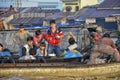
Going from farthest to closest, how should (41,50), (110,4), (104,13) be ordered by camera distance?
(110,4), (104,13), (41,50)

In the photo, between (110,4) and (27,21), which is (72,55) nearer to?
(27,21)

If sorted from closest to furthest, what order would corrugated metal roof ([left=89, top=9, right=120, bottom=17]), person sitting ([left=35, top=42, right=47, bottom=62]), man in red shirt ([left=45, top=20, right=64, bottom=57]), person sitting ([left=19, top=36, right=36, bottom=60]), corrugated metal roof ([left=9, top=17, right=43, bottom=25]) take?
person sitting ([left=35, top=42, right=47, bottom=62]) → person sitting ([left=19, top=36, right=36, bottom=60]) → man in red shirt ([left=45, top=20, right=64, bottom=57]) → corrugated metal roof ([left=89, top=9, right=120, bottom=17]) → corrugated metal roof ([left=9, top=17, right=43, bottom=25])

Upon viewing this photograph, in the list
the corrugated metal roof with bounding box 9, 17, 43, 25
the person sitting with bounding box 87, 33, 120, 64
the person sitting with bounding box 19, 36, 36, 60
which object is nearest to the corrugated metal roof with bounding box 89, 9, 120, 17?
the corrugated metal roof with bounding box 9, 17, 43, 25

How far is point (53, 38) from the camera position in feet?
43.9

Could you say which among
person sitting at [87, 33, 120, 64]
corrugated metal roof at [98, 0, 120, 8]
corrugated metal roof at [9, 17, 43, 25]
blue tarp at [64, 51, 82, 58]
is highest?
person sitting at [87, 33, 120, 64]

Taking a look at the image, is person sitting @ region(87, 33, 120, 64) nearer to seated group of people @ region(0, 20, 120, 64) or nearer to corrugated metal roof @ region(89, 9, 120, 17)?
seated group of people @ region(0, 20, 120, 64)

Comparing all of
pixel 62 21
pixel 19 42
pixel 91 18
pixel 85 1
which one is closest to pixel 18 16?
pixel 62 21

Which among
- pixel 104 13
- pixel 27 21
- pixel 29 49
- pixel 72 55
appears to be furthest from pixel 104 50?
pixel 27 21

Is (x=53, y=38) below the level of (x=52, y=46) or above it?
above

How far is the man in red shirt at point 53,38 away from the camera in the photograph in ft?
43.7

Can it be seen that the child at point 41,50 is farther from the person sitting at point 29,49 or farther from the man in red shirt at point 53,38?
the man in red shirt at point 53,38

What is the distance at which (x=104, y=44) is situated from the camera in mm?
12188

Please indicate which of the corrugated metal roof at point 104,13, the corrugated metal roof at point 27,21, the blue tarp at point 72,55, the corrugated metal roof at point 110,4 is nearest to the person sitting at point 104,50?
the blue tarp at point 72,55

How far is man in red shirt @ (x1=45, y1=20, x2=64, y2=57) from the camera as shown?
13312 mm
